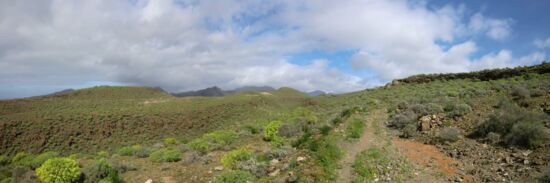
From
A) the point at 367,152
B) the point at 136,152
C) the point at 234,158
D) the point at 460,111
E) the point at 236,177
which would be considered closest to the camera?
the point at 236,177

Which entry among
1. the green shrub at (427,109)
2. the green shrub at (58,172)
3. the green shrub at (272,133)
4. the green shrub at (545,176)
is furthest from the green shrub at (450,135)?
the green shrub at (58,172)

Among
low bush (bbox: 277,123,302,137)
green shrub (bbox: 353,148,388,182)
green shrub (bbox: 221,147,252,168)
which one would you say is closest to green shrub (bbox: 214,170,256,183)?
green shrub (bbox: 221,147,252,168)

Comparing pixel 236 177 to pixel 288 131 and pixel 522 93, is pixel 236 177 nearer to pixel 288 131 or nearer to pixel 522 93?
pixel 288 131

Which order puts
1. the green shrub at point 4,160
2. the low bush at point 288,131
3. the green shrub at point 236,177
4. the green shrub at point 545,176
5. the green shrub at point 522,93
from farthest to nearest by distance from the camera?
1. the green shrub at point 4,160
2. the low bush at point 288,131
3. the green shrub at point 522,93
4. the green shrub at point 236,177
5. the green shrub at point 545,176

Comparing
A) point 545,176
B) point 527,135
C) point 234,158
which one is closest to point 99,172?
point 234,158

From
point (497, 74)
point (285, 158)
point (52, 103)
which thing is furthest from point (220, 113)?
point (497, 74)

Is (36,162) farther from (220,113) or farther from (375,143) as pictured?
(220,113)

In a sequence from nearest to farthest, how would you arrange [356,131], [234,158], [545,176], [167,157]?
[545,176]
[234,158]
[356,131]
[167,157]

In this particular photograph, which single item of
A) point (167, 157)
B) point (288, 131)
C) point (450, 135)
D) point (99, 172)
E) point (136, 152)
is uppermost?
point (450, 135)

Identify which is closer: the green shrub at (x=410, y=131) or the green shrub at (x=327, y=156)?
the green shrub at (x=327, y=156)

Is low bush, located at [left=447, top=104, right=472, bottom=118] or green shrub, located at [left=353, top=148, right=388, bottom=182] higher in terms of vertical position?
low bush, located at [left=447, top=104, right=472, bottom=118]

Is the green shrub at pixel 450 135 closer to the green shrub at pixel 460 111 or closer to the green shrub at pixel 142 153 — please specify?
the green shrub at pixel 460 111

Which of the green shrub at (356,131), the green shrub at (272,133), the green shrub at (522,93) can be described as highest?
the green shrub at (522,93)

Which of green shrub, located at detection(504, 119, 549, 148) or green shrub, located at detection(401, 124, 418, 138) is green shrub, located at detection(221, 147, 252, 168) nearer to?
green shrub, located at detection(401, 124, 418, 138)
